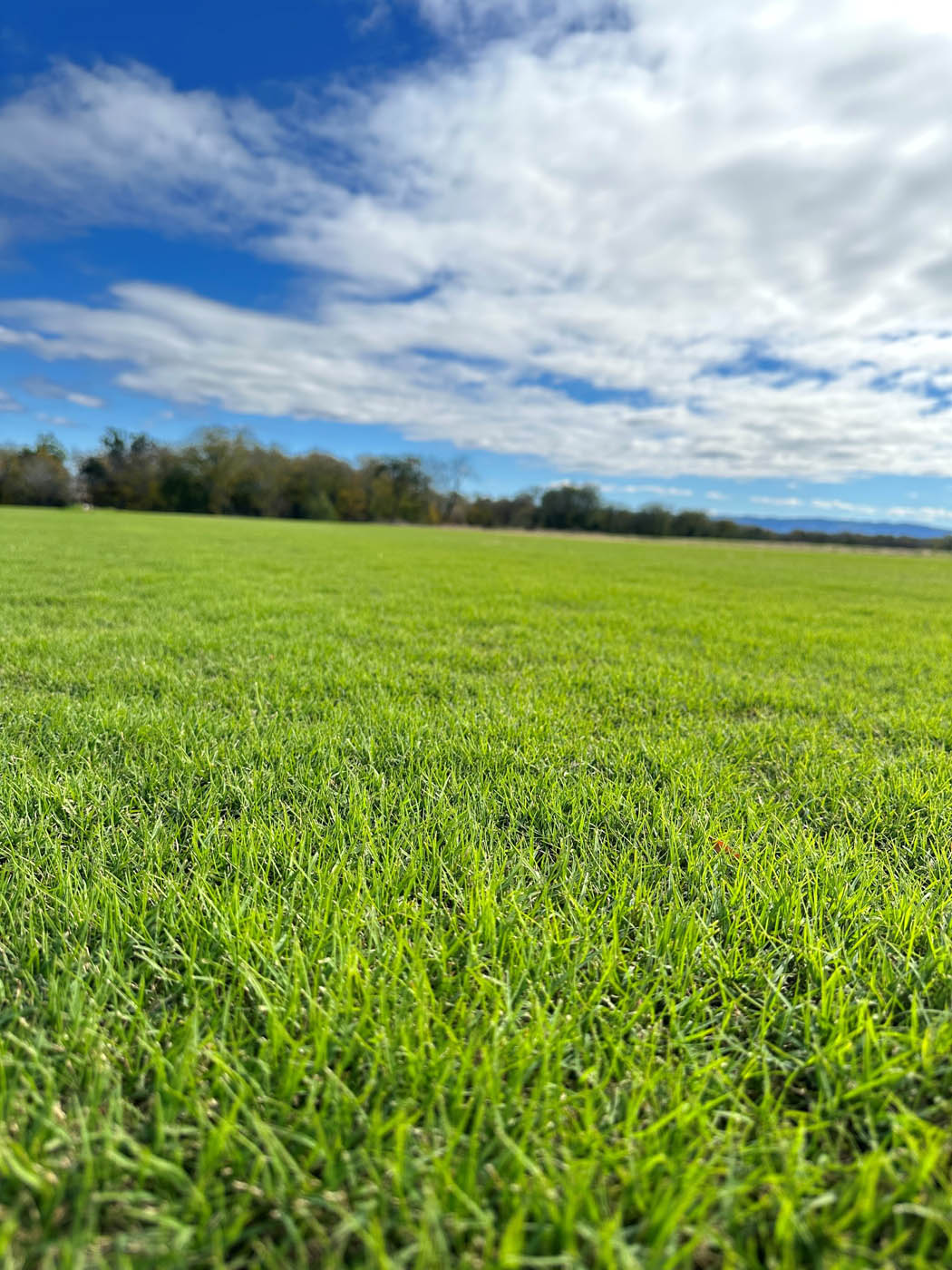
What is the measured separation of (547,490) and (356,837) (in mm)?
96896

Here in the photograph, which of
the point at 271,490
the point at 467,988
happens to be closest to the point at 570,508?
the point at 271,490

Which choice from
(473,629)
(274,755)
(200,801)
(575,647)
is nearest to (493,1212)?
(200,801)

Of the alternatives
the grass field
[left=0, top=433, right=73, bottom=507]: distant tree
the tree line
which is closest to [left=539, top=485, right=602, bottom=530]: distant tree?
the tree line

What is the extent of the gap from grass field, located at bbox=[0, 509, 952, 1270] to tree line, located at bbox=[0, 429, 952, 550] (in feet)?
259

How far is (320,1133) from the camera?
3.23 feet

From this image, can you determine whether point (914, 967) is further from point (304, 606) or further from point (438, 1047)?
point (304, 606)

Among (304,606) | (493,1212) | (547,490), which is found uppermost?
(547,490)

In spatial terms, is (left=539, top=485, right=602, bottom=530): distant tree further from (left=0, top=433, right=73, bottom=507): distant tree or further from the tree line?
(left=0, top=433, right=73, bottom=507): distant tree

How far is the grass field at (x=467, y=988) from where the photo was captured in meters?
0.92

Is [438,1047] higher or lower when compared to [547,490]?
lower

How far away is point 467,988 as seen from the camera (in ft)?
4.48

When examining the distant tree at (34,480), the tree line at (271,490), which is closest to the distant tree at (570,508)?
the tree line at (271,490)

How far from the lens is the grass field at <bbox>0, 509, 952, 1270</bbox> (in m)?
0.92

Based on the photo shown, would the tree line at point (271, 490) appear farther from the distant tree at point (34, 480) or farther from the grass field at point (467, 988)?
the grass field at point (467, 988)
